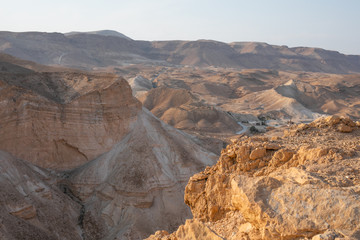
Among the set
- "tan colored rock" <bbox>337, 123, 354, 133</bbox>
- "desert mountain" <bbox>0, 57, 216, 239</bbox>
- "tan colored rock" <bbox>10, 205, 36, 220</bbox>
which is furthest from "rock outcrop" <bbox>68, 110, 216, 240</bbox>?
"tan colored rock" <bbox>337, 123, 354, 133</bbox>

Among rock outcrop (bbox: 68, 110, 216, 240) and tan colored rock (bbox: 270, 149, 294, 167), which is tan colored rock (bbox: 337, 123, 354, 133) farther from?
rock outcrop (bbox: 68, 110, 216, 240)

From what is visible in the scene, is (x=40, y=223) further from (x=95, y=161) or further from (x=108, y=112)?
(x=108, y=112)

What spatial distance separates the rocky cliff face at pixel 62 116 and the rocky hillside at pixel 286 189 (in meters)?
12.4

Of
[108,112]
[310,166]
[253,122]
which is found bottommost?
Answer: [253,122]

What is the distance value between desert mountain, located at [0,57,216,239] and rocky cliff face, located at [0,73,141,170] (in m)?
0.05

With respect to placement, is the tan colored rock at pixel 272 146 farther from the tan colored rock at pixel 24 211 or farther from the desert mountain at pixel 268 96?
the desert mountain at pixel 268 96

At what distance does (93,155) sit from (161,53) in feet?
418

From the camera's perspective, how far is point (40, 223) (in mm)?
14680

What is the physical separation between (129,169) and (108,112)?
13.0ft

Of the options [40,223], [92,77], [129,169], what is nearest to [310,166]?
[40,223]

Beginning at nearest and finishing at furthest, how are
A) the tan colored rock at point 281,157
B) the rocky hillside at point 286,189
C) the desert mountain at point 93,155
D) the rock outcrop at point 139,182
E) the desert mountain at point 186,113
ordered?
the rocky hillside at point 286,189
the tan colored rock at point 281,157
the desert mountain at point 93,155
the rock outcrop at point 139,182
the desert mountain at point 186,113

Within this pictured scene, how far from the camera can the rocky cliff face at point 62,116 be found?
61.7ft

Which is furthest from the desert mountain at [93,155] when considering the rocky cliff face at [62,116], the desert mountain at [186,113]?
the desert mountain at [186,113]

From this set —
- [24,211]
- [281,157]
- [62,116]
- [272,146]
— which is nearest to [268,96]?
[62,116]
